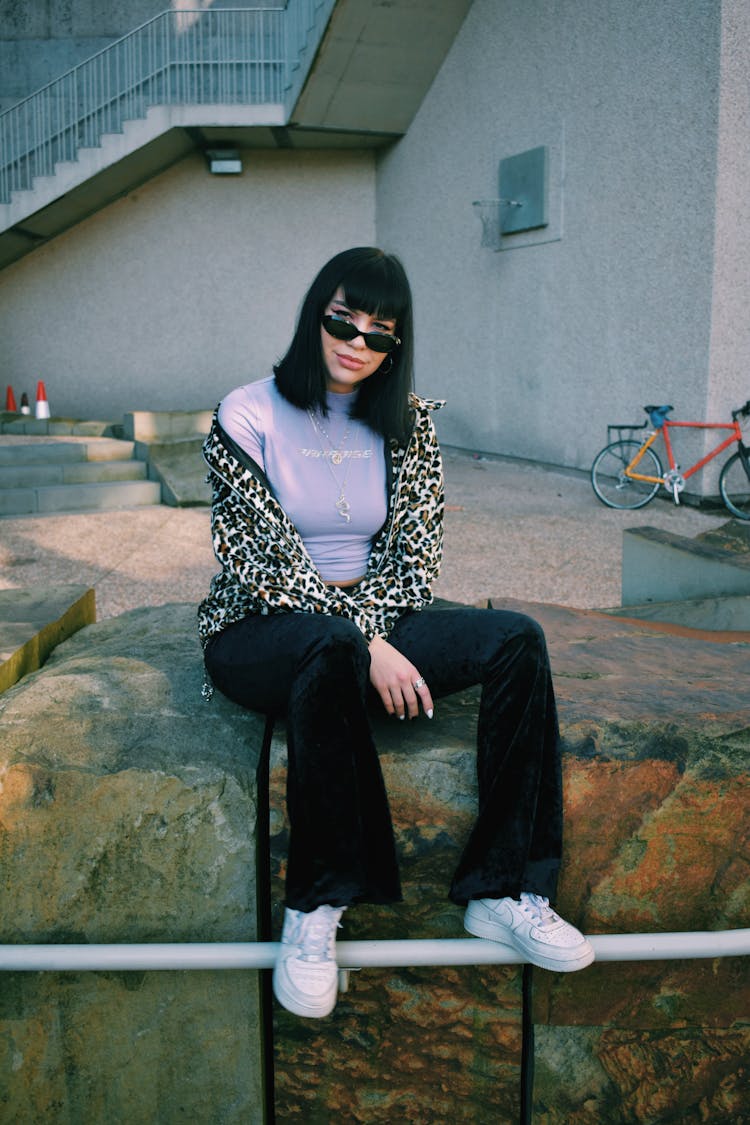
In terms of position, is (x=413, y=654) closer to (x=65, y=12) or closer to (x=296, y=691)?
(x=296, y=691)

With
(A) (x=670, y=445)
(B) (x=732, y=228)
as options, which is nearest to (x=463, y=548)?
(A) (x=670, y=445)

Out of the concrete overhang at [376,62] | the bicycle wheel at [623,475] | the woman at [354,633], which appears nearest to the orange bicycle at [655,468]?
the bicycle wheel at [623,475]

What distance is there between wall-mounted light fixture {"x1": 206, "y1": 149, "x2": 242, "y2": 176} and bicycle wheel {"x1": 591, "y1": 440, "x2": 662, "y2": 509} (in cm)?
719

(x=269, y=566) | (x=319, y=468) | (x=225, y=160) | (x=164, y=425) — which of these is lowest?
(x=164, y=425)

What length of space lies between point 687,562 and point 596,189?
672cm

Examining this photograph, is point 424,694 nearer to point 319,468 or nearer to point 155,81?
point 319,468

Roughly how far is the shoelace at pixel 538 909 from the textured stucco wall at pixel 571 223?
719 cm

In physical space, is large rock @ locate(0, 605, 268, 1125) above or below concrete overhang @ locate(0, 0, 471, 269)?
below

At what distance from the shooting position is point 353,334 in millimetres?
2148

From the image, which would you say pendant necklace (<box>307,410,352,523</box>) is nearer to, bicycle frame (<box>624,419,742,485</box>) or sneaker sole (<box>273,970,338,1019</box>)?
sneaker sole (<box>273,970,338,1019</box>)

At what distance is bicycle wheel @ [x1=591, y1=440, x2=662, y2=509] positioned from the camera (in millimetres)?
8711

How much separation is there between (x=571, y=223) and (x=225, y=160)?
5753 mm

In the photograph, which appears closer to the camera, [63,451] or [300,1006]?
[300,1006]

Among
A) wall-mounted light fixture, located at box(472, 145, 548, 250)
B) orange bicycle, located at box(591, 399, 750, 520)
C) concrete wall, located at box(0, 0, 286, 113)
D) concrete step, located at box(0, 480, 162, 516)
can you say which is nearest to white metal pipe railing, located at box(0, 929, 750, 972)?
orange bicycle, located at box(591, 399, 750, 520)
